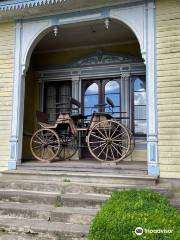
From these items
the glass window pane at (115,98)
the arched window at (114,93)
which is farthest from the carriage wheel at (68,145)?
the glass window pane at (115,98)

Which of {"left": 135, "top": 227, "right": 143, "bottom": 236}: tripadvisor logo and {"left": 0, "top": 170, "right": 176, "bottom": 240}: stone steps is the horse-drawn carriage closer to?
{"left": 0, "top": 170, "right": 176, "bottom": 240}: stone steps

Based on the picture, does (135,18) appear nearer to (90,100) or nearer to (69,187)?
(90,100)

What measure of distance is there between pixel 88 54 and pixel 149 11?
2517 millimetres

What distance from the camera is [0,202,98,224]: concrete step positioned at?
3.76 meters

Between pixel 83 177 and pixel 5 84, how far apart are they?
2576 millimetres

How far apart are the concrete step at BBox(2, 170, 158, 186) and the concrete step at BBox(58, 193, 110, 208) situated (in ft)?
1.47

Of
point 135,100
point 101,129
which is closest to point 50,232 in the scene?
point 101,129

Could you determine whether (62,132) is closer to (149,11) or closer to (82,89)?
(82,89)

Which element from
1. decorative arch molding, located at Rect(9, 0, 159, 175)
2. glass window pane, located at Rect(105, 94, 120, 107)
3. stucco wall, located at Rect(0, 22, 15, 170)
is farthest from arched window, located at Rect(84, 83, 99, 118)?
stucco wall, located at Rect(0, 22, 15, 170)

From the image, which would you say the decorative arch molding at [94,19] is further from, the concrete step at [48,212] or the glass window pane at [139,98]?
the glass window pane at [139,98]

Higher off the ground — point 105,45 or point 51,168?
point 105,45

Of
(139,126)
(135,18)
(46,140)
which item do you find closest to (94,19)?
(135,18)

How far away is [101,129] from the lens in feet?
17.6

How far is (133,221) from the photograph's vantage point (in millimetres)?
2586
